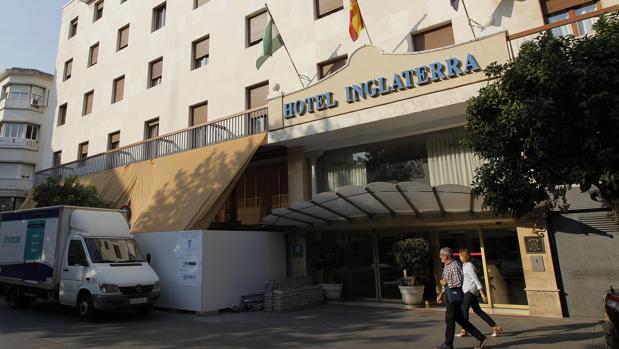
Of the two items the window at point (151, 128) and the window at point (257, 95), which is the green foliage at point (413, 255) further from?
the window at point (151, 128)

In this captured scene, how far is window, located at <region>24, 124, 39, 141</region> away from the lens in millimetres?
→ 32594

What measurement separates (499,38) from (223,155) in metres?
9.27

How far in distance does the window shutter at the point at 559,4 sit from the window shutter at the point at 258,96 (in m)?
9.78

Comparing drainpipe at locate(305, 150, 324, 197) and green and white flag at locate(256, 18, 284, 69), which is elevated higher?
green and white flag at locate(256, 18, 284, 69)

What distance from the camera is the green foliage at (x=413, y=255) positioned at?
11.0 meters

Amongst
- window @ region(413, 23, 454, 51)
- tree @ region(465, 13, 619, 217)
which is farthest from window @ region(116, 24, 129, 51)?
tree @ region(465, 13, 619, 217)

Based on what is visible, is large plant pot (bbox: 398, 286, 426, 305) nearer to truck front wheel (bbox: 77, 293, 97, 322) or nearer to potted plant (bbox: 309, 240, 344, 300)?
potted plant (bbox: 309, 240, 344, 300)

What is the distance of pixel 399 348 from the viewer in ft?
22.9

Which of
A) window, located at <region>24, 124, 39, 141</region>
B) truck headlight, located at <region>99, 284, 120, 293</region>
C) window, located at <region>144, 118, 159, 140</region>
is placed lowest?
truck headlight, located at <region>99, 284, 120, 293</region>

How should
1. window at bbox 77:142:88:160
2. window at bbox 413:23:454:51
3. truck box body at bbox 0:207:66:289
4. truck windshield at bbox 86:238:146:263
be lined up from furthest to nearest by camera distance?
window at bbox 77:142:88:160, window at bbox 413:23:454:51, truck box body at bbox 0:207:66:289, truck windshield at bbox 86:238:146:263

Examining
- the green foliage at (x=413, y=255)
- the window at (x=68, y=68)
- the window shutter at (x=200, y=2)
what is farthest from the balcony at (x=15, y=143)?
the green foliage at (x=413, y=255)

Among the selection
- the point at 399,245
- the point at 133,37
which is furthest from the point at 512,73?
the point at 133,37

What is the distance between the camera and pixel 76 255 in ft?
35.0

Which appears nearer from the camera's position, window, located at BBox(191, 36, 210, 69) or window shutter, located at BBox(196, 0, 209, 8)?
window, located at BBox(191, 36, 210, 69)
